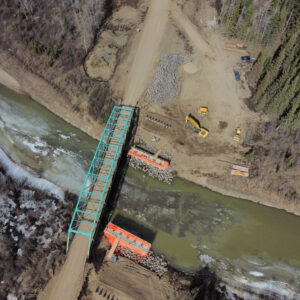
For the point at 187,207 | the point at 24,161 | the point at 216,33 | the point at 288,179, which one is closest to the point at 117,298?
the point at 187,207

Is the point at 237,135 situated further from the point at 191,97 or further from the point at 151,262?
the point at 151,262

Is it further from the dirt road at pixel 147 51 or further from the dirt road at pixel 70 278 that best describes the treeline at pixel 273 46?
the dirt road at pixel 70 278

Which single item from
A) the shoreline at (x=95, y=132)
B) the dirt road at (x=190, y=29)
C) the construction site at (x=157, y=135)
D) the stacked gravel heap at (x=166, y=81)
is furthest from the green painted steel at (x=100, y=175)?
the dirt road at (x=190, y=29)

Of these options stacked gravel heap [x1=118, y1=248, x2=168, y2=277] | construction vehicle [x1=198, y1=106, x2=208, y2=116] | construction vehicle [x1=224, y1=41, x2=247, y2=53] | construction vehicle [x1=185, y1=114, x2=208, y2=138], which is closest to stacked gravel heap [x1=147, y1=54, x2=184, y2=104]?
construction vehicle [x1=198, y1=106, x2=208, y2=116]

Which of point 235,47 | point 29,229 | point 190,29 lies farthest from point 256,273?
point 190,29

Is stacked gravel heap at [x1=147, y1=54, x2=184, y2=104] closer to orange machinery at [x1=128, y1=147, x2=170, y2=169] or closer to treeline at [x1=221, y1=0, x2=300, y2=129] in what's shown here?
orange machinery at [x1=128, y1=147, x2=170, y2=169]
